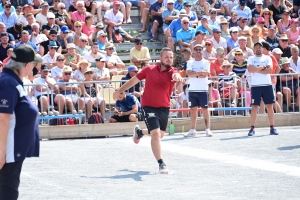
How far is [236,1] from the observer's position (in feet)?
83.0

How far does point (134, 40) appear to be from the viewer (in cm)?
2198

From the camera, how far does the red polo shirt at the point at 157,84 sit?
38.5ft

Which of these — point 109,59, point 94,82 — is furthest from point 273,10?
point 94,82

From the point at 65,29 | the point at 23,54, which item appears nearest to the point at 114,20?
the point at 65,29

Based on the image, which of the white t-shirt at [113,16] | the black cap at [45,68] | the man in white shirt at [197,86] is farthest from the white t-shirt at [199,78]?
the white t-shirt at [113,16]

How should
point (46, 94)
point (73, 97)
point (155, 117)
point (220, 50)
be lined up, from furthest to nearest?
point (220, 50) → point (73, 97) → point (46, 94) → point (155, 117)

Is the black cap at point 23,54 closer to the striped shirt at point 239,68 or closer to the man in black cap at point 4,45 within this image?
the man in black cap at point 4,45

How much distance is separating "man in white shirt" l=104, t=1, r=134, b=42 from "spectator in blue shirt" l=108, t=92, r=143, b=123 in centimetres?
503

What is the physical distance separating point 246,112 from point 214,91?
1010 mm

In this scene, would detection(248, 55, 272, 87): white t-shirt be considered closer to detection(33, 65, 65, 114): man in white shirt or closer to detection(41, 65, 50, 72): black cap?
detection(33, 65, 65, 114): man in white shirt

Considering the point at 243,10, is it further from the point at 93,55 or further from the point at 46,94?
the point at 46,94

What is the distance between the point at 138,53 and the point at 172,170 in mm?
10136

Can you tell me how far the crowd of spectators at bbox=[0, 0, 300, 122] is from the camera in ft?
59.4

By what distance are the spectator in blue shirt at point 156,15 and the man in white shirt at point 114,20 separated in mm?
833
